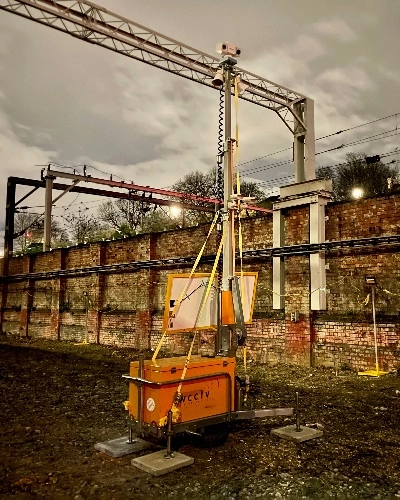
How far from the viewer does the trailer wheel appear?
4754 mm

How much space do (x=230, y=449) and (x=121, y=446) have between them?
1.19 m

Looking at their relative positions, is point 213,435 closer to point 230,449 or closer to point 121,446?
point 230,449

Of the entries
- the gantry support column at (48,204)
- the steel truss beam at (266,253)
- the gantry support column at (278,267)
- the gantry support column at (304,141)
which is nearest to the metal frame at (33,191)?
the gantry support column at (48,204)

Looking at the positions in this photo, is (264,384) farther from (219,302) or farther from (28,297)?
(28,297)

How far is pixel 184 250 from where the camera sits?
42.1 ft

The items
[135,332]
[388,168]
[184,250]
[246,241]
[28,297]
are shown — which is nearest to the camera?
[246,241]

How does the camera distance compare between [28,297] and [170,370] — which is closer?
[170,370]

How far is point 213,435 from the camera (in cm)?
481

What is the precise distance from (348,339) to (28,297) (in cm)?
1497

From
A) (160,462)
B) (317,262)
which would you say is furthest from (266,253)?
(160,462)

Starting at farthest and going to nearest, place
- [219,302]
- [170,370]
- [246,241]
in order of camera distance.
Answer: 1. [246,241]
2. [219,302]
3. [170,370]

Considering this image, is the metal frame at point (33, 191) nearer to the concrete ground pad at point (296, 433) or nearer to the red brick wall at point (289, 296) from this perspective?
the red brick wall at point (289, 296)

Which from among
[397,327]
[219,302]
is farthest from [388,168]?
[219,302]

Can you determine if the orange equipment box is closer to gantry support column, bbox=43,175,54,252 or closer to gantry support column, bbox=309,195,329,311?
gantry support column, bbox=309,195,329,311
